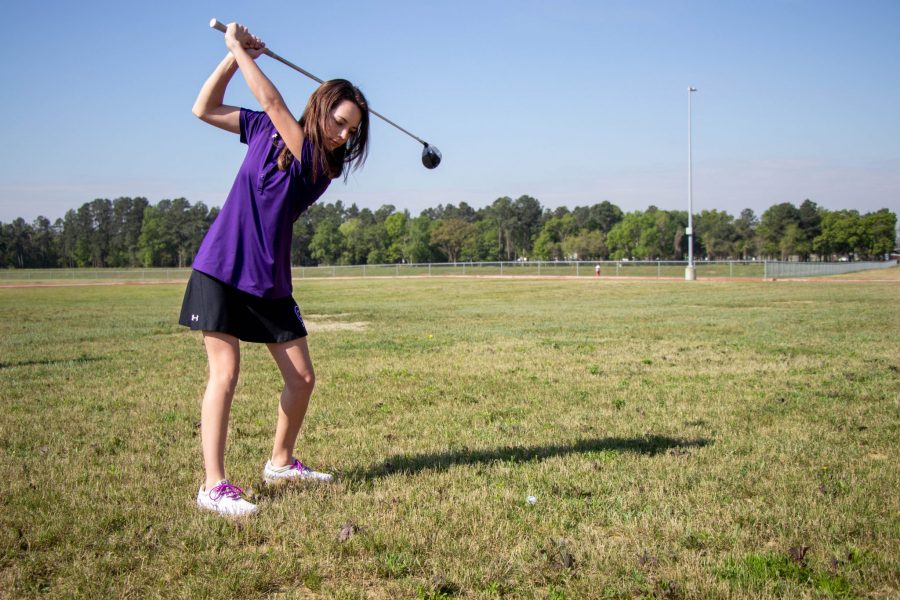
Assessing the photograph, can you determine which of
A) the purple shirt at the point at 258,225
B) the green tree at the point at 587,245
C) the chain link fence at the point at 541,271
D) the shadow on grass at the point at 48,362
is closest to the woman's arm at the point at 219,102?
the purple shirt at the point at 258,225

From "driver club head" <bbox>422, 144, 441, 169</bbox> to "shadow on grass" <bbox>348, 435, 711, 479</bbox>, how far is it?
2.82 m

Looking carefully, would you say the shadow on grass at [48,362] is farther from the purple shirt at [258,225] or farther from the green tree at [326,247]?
the green tree at [326,247]

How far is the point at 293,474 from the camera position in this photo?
431 cm

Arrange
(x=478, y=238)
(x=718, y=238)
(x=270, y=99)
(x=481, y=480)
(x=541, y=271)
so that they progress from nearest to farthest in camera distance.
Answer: (x=270, y=99)
(x=481, y=480)
(x=541, y=271)
(x=478, y=238)
(x=718, y=238)

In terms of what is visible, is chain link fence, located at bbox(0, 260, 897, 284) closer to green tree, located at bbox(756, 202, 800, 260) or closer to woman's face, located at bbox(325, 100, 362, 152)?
woman's face, located at bbox(325, 100, 362, 152)

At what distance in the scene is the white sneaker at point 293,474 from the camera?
430cm

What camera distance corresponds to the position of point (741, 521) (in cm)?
361

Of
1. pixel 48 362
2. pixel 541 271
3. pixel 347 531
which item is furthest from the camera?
pixel 541 271

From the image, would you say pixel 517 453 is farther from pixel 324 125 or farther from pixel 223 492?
pixel 324 125

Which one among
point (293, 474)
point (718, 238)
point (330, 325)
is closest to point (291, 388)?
point (293, 474)

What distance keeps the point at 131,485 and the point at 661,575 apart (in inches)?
124

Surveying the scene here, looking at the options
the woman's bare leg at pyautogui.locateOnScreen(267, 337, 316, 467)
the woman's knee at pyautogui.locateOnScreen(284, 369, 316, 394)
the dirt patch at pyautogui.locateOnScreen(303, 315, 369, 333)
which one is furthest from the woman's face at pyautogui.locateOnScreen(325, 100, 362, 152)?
the dirt patch at pyautogui.locateOnScreen(303, 315, 369, 333)

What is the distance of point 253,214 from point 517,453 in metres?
2.49

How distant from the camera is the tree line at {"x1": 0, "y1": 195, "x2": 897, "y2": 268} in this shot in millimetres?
124125
